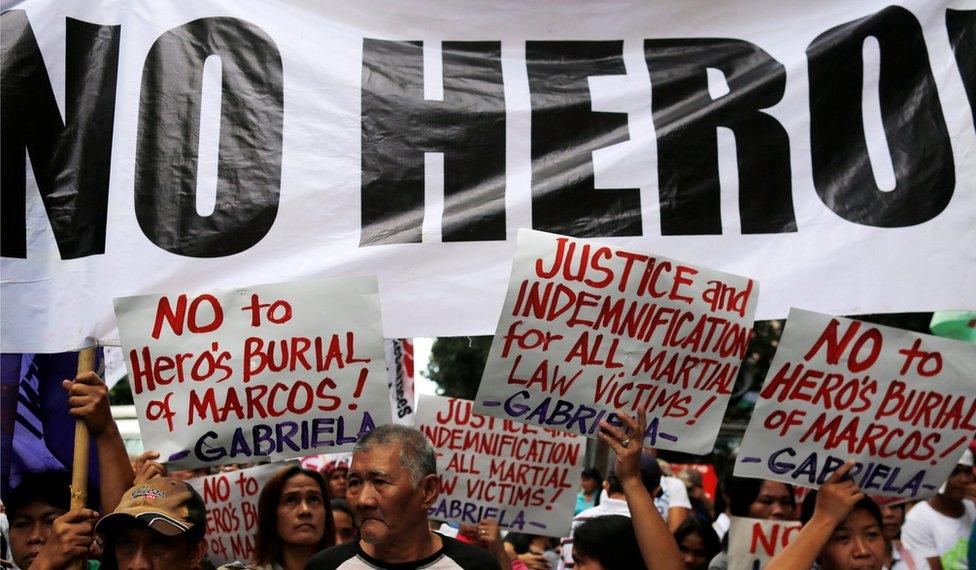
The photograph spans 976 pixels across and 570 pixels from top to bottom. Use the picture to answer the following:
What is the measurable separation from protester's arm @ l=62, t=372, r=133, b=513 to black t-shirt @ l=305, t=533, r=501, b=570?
3.18ft

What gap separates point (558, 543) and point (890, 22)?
6.82 m

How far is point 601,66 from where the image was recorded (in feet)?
17.6

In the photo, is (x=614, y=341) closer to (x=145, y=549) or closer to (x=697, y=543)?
(x=145, y=549)

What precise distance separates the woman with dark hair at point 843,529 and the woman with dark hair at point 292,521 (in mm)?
2255

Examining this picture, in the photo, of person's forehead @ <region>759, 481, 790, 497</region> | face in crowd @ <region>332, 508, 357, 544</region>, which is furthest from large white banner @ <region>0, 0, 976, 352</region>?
face in crowd @ <region>332, 508, 357, 544</region>

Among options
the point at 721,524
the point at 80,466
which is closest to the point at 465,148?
the point at 80,466

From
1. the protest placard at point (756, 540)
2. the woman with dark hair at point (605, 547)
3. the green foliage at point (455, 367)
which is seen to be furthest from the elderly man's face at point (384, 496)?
the green foliage at point (455, 367)

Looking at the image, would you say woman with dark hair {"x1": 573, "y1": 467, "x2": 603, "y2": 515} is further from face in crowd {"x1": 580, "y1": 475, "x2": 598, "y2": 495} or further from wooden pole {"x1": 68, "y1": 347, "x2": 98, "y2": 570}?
wooden pole {"x1": 68, "y1": 347, "x2": 98, "y2": 570}

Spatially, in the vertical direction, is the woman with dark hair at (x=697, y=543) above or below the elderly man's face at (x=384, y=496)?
below

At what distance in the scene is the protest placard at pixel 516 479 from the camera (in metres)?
6.90

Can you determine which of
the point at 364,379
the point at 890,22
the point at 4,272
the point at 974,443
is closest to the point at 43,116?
the point at 4,272

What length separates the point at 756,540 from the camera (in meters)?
5.85

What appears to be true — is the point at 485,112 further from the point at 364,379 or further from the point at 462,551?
the point at 462,551

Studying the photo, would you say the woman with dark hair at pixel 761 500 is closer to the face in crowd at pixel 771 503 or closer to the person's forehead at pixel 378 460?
the face in crowd at pixel 771 503
